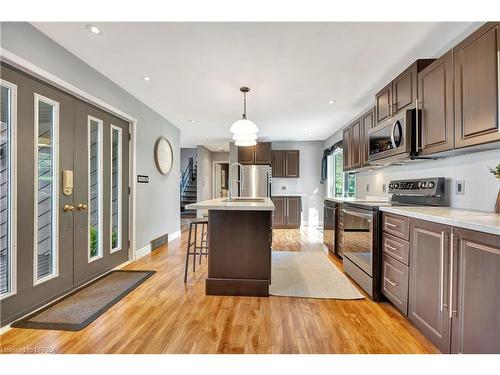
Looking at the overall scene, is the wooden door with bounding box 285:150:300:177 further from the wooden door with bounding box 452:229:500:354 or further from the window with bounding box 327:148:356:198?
the wooden door with bounding box 452:229:500:354

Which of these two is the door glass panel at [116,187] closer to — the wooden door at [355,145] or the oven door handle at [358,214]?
the oven door handle at [358,214]

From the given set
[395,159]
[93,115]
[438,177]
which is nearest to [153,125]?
[93,115]

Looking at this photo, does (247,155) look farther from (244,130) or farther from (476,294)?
(476,294)

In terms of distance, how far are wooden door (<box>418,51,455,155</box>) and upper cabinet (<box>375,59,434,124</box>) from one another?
0.32 ft

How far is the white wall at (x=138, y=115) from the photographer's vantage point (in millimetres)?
2100

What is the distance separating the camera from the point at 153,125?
178 inches

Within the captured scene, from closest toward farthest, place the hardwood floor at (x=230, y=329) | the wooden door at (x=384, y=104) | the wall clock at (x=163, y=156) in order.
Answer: the hardwood floor at (x=230, y=329) → the wooden door at (x=384, y=104) → the wall clock at (x=163, y=156)

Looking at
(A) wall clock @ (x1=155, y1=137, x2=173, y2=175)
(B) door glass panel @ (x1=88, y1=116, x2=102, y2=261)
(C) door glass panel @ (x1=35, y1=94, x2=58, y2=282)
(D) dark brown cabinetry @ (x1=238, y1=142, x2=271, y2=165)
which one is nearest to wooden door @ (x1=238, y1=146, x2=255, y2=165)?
(D) dark brown cabinetry @ (x1=238, y1=142, x2=271, y2=165)

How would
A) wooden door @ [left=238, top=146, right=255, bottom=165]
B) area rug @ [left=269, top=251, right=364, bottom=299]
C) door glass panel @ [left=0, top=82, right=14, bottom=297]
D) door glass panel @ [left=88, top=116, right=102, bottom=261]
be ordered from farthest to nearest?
wooden door @ [left=238, top=146, right=255, bottom=165] → door glass panel @ [left=88, top=116, right=102, bottom=261] → area rug @ [left=269, top=251, right=364, bottom=299] → door glass panel @ [left=0, top=82, right=14, bottom=297]

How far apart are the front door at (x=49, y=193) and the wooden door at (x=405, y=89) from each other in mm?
3362

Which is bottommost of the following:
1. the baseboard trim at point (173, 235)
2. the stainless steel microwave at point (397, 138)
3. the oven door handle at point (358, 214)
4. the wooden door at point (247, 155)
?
the baseboard trim at point (173, 235)

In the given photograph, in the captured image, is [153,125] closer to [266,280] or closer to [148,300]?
[148,300]

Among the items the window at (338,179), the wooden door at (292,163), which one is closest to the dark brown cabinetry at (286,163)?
the wooden door at (292,163)

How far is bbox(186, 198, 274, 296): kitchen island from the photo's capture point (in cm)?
264
